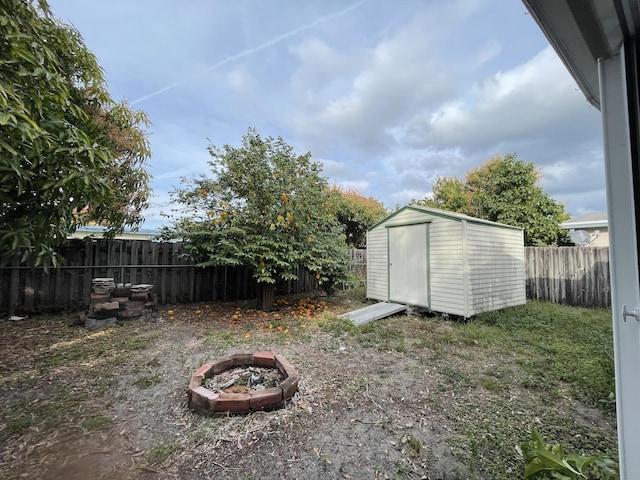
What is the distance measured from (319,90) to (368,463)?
7.93 meters

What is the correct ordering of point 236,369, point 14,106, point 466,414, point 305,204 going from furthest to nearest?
point 305,204
point 236,369
point 466,414
point 14,106

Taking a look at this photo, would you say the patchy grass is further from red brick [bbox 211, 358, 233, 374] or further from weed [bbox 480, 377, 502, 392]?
red brick [bbox 211, 358, 233, 374]

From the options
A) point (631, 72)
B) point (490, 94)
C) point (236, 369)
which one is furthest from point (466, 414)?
point (490, 94)

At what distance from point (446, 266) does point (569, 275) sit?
391 centimetres

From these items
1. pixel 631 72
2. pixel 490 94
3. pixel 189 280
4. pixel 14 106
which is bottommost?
pixel 189 280

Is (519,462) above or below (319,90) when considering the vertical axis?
below

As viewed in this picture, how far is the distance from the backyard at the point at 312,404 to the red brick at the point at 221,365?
0.31 meters

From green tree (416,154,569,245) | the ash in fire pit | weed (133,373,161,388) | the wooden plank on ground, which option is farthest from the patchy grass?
green tree (416,154,569,245)

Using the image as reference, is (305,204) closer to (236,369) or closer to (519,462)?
(236,369)

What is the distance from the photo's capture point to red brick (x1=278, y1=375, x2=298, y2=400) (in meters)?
2.32

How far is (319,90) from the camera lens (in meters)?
7.50

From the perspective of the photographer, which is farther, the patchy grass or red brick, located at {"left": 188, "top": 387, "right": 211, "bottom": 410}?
red brick, located at {"left": 188, "top": 387, "right": 211, "bottom": 410}

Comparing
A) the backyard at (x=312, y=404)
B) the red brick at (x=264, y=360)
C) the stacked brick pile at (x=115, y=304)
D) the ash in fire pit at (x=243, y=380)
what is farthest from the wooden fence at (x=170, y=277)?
the red brick at (x=264, y=360)

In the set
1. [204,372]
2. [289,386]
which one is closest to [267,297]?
[204,372]
